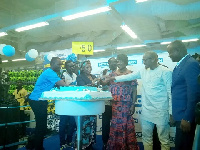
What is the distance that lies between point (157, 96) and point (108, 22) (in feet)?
20.4

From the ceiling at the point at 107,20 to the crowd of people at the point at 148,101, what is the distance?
3.15 metres

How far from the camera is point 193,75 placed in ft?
6.97

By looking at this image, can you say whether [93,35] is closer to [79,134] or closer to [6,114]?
[6,114]

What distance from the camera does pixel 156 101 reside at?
9.68 ft

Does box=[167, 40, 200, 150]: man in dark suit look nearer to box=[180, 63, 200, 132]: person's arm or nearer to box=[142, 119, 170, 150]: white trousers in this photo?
box=[180, 63, 200, 132]: person's arm

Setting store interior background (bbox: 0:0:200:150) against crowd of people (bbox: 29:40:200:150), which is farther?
store interior background (bbox: 0:0:200:150)

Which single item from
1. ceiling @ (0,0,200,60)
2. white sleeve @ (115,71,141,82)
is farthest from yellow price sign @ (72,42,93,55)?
white sleeve @ (115,71,141,82)

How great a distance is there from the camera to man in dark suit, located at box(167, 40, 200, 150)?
6.81ft

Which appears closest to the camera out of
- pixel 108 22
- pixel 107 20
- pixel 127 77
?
pixel 127 77

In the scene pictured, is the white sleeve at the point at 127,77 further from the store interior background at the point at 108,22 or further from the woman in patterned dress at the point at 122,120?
the store interior background at the point at 108,22

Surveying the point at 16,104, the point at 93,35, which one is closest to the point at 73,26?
the point at 93,35

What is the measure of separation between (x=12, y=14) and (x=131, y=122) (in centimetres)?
930

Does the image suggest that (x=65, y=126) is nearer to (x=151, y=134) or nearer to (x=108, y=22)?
(x=151, y=134)

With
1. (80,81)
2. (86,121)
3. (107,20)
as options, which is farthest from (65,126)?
(107,20)
